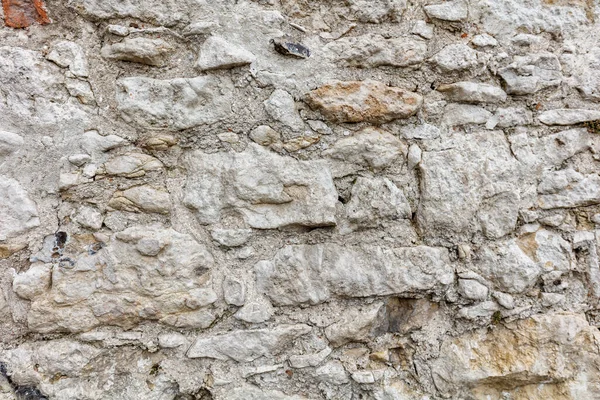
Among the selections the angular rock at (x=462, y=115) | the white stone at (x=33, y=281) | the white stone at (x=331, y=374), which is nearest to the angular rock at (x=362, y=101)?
the angular rock at (x=462, y=115)

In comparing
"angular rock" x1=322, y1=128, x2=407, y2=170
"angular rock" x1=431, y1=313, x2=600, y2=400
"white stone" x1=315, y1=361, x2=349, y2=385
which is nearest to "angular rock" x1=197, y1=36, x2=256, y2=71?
"angular rock" x1=322, y1=128, x2=407, y2=170

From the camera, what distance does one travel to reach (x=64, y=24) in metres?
1.07

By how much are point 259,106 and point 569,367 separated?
47.1 inches

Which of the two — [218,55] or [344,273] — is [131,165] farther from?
[344,273]

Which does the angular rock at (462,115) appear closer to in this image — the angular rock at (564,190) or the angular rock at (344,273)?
the angular rock at (564,190)

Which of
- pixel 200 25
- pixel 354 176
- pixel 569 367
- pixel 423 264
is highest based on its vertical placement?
pixel 200 25

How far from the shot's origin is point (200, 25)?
3.59ft

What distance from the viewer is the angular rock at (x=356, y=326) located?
117 centimetres

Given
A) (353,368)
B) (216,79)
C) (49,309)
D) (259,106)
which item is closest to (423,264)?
(353,368)

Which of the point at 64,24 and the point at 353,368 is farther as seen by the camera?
the point at 353,368

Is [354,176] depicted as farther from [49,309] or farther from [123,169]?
[49,309]

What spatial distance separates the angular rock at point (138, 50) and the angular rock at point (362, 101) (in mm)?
428

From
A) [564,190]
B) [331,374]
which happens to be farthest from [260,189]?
[564,190]

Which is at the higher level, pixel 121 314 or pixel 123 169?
pixel 123 169
